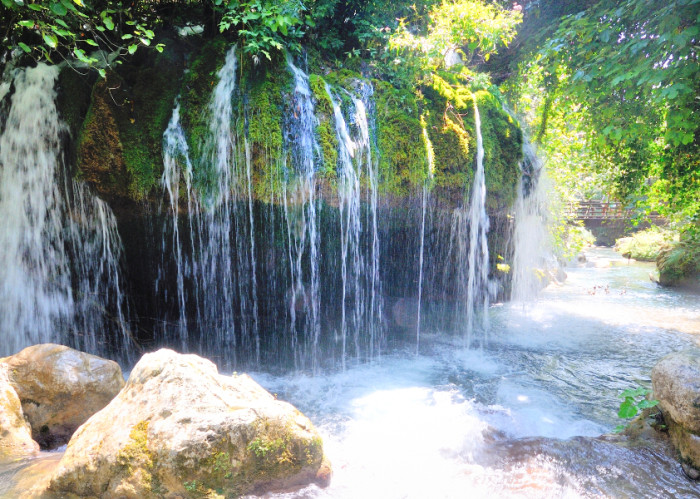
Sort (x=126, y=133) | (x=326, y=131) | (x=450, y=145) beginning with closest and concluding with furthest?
(x=126, y=133), (x=326, y=131), (x=450, y=145)

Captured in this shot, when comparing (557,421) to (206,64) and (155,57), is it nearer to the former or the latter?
(206,64)

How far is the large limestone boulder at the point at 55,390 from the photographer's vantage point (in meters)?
3.94

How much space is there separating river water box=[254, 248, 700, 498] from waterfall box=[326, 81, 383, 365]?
125 centimetres

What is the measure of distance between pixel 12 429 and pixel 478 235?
7.43 m

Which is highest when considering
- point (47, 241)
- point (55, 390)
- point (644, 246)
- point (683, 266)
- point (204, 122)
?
point (204, 122)

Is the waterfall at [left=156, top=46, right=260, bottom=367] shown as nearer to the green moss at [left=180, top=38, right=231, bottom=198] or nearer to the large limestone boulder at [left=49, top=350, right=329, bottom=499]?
the green moss at [left=180, top=38, right=231, bottom=198]

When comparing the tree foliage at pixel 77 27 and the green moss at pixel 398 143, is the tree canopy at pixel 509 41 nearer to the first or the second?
the tree foliage at pixel 77 27

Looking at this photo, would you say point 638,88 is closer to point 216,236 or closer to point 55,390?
point 216,236

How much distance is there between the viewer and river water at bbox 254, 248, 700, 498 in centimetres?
345

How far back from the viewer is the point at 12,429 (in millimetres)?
3611

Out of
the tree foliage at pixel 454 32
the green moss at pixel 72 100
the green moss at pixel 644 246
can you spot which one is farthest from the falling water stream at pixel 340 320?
the green moss at pixel 644 246

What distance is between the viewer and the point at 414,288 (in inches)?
Result: 352

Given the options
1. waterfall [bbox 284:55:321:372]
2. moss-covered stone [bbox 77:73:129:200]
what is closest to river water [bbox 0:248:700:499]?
waterfall [bbox 284:55:321:372]

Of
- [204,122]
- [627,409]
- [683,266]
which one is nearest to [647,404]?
[627,409]
